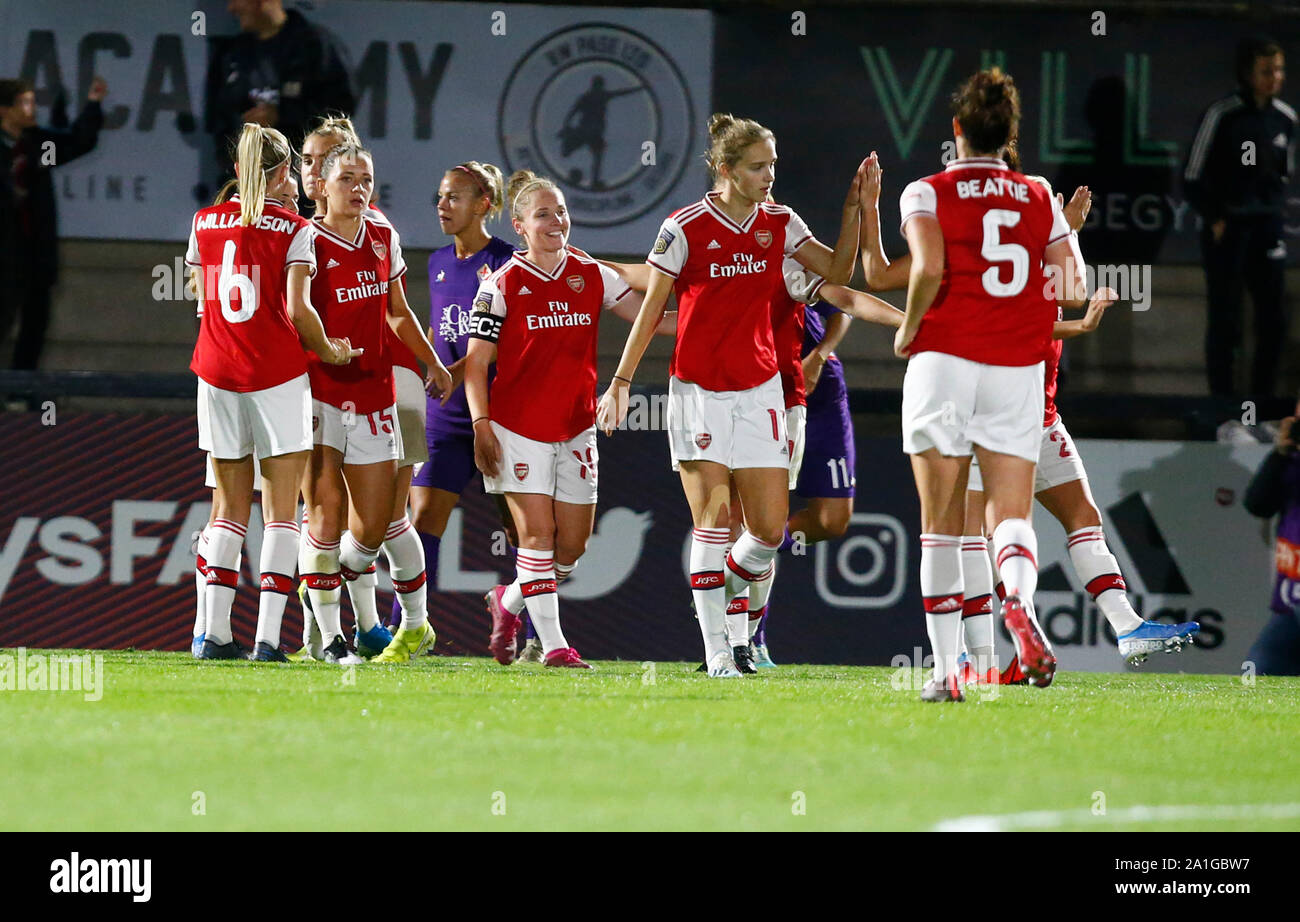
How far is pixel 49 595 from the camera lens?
8.83 metres

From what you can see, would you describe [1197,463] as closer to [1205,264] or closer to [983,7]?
[1205,264]

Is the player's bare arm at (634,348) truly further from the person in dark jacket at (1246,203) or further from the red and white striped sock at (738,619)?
the person in dark jacket at (1246,203)

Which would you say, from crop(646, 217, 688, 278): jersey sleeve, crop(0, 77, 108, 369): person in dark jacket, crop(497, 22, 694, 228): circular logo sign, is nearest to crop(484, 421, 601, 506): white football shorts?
crop(646, 217, 688, 278): jersey sleeve

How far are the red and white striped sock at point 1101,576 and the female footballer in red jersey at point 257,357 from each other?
2723 mm

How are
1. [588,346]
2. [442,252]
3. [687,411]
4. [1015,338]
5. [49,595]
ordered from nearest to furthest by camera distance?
[1015,338] → [687,411] → [588,346] → [442,252] → [49,595]

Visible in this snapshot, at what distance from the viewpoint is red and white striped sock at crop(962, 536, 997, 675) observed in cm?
588

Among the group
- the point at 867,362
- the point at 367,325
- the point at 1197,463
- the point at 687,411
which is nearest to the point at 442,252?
the point at 367,325

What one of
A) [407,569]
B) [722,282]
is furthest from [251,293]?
[722,282]

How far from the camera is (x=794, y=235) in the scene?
681 centimetres

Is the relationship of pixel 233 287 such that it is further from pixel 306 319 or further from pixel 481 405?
pixel 481 405

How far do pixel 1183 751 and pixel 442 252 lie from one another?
14.2 feet

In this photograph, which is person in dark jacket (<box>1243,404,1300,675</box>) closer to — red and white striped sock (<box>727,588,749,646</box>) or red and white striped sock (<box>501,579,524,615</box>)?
red and white striped sock (<box>727,588,749,646</box>)

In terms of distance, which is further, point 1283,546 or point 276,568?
point 1283,546

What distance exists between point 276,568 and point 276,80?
3.29 meters
